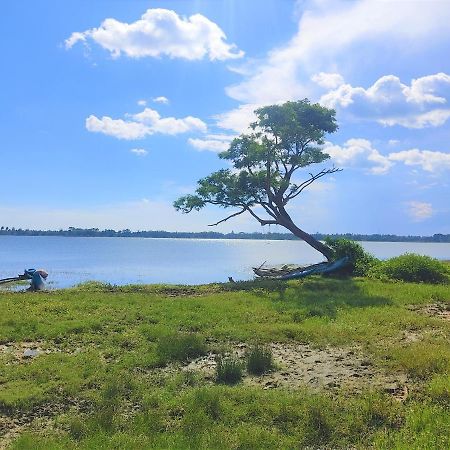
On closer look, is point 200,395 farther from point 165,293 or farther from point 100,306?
point 165,293

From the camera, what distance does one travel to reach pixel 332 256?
3153 cm

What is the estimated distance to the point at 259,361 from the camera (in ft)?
36.9

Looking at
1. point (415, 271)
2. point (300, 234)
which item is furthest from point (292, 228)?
point (415, 271)

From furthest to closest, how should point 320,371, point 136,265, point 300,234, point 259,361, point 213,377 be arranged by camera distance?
point 136,265 → point 300,234 → point 259,361 → point 320,371 → point 213,377

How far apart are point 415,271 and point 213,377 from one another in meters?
20.1

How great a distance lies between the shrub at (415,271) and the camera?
89.8 feet

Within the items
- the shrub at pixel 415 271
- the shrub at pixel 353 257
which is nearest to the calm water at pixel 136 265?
the shrub at pixel 353 257

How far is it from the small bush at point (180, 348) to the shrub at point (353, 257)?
61.4 ft

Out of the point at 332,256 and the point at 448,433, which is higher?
the point at 332,256

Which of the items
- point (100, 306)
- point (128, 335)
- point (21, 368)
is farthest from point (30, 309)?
point (21, 368)

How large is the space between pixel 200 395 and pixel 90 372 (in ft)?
10.0

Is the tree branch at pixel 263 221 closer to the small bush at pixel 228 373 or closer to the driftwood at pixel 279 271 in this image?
the driftwood at pixel 279 271

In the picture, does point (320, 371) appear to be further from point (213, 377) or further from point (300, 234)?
point (300, 234)

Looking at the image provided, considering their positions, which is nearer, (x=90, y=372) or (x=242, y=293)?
(x=90, y=372)
